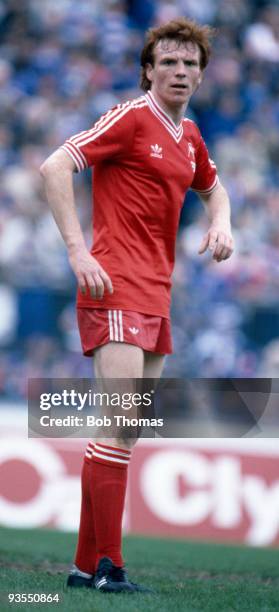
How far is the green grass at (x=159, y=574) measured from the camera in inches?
172

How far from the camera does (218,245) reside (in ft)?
16.0

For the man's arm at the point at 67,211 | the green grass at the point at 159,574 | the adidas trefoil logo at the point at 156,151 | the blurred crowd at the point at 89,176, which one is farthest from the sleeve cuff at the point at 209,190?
the blurred crowd at the point at 89,176

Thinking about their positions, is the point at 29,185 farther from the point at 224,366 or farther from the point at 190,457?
the point at 190,457

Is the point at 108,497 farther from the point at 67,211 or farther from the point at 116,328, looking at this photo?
the point at 67,211

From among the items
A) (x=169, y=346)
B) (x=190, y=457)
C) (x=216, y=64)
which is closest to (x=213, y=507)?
(x=190, y=457)

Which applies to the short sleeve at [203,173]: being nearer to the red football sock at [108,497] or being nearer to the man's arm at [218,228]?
the man's arm at [218,228]

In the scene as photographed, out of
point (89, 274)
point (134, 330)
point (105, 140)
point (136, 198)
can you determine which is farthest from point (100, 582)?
point (105, 140)

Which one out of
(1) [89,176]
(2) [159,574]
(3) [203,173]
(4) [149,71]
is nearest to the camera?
(4) [149,71]

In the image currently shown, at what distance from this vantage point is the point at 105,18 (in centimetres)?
1402

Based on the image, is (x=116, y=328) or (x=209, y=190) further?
(x=209, y=190)

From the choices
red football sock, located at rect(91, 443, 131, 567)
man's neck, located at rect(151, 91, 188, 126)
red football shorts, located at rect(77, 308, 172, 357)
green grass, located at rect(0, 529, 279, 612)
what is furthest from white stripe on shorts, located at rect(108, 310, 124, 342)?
green grass, located at rect(0, 529, 279, 612)

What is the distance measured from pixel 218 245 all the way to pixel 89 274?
68cm

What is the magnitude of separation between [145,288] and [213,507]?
4.34 meters

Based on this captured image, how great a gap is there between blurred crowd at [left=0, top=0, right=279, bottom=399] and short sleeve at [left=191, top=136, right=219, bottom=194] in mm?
4391
